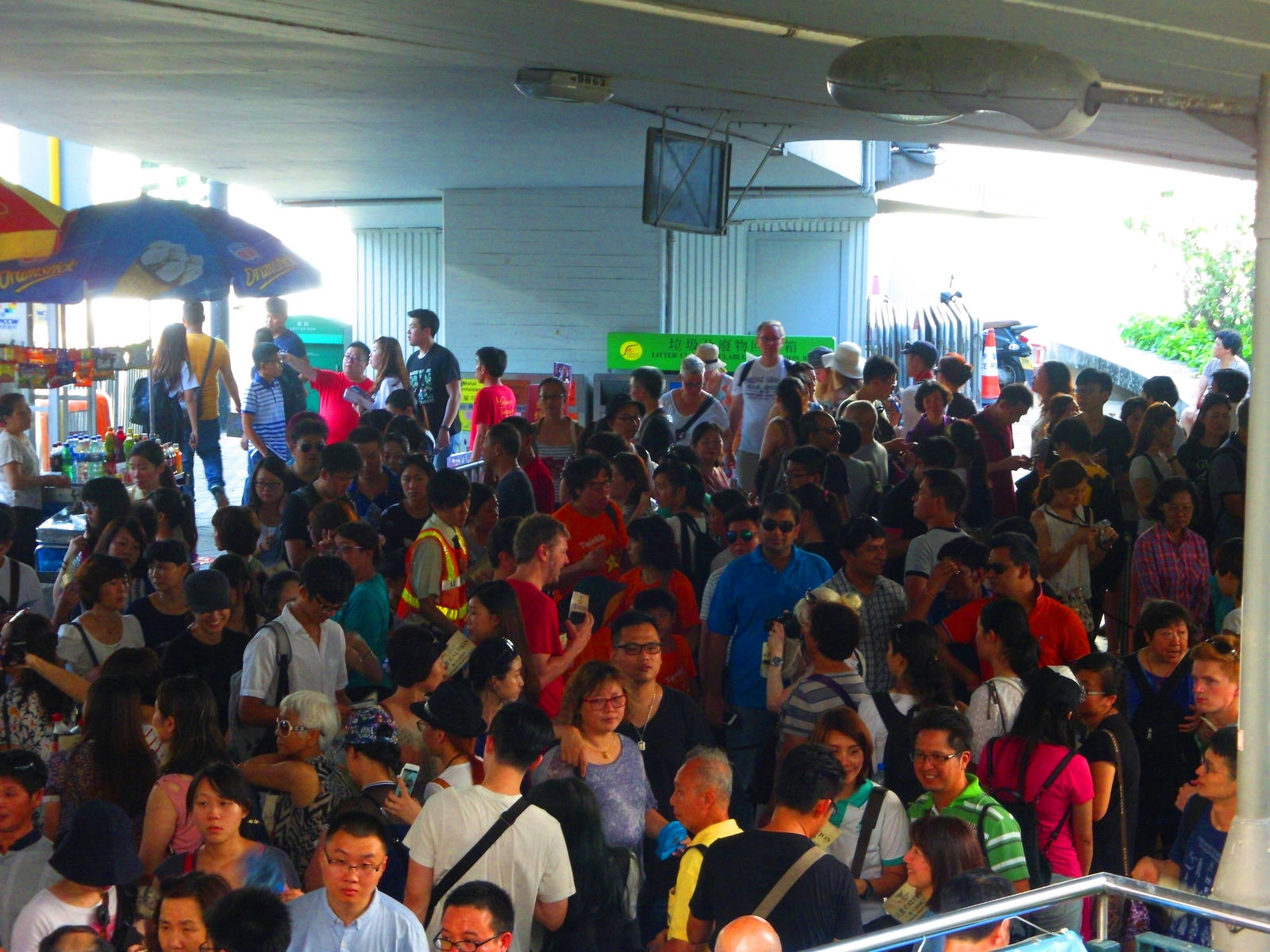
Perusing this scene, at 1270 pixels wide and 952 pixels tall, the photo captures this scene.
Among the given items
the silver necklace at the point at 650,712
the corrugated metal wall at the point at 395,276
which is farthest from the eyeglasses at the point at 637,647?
the corrugated metal wall at the point at 395,276

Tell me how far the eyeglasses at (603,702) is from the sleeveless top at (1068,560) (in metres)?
3.72

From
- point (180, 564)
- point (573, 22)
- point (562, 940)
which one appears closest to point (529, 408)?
point (573, 22)

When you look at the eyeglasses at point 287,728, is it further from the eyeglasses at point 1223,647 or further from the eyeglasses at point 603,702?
the eyeglasses at point 1223,647

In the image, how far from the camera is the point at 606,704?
4.88 m

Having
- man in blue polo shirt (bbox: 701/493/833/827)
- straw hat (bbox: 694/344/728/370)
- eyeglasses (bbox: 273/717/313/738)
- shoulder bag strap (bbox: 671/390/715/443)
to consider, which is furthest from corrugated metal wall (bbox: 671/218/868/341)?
eyeglasses (bbox: 273/717/313/738)

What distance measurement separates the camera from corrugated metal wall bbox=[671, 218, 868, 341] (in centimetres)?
1888

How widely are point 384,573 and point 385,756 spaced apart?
2751mm

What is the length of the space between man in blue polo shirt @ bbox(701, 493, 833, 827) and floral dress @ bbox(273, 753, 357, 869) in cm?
220

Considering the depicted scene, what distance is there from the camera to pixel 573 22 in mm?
7664

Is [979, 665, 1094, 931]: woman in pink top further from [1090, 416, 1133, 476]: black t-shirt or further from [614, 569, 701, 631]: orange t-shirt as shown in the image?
[1090, 416, 1133, 476]: black t-shirt

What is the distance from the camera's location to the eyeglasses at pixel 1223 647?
5384 millimetres

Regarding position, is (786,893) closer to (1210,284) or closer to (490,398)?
(490,398)

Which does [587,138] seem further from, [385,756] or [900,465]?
[385,756]

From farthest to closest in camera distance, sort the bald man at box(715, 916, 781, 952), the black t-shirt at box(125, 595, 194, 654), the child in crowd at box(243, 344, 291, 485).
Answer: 1. the child in crowd at box(243, 344, 291, 485)
2. the black t-shirt at box(125, 595, 194, 654)
3. the bald man at box(715, 916, 781, 952)
